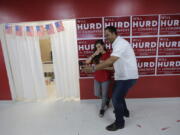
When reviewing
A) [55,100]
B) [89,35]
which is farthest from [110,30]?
[55,100]

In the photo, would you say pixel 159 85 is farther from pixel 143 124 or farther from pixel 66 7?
pixel 66 7

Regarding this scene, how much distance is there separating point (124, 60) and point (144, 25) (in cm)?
102

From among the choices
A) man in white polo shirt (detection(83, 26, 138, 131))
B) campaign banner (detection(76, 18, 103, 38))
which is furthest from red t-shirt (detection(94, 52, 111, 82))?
campaign banner (detection(76, 18, 103, 38))

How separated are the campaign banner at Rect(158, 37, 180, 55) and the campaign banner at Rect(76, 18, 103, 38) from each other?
1087 mm

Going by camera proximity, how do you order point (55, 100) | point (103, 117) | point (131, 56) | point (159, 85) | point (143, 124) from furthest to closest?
point (55, 100), point (159, 85), point (103, 117), point (143, 124), point (131, 56)

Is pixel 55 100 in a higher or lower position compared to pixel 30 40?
lower

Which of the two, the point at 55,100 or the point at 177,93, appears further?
the point at 55,100

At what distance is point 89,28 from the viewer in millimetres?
2391

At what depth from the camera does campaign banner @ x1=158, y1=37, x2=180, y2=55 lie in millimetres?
2367

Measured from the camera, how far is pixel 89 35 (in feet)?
7.93

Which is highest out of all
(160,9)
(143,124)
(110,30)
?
(160,9)

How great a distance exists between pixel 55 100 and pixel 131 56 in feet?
6.28

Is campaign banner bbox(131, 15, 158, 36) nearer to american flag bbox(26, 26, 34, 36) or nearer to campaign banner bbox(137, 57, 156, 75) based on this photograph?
campaign banner bbox(137, 57, 156, 75)

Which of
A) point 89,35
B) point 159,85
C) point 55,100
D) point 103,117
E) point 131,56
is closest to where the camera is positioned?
point 131,56
